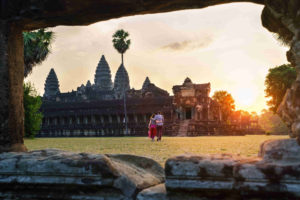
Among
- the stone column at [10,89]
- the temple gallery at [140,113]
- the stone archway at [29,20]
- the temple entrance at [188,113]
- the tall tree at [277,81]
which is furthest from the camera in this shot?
the temple entrance at [188,113]

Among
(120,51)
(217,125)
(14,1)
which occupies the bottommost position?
(217,125)

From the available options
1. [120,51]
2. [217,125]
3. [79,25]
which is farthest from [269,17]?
[120,51]

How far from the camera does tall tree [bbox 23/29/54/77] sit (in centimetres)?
2216

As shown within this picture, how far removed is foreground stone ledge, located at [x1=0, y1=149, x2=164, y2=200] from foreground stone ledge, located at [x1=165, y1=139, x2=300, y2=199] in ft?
1.37

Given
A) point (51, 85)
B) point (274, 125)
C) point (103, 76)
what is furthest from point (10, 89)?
point (274, 125)

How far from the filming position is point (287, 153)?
2084 mm

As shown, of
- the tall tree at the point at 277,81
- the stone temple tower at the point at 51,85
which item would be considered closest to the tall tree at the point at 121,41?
the tall tree at the point at 277,81

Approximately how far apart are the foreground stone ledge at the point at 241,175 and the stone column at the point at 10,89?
6.18ft

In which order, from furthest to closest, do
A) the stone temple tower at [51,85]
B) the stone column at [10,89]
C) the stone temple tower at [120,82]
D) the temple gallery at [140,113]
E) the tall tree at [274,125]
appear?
the stone temple tower at [51,85], the stone temple tower at [120,82], the tall tree at [274,125], the temple gallery at [140,113], the stone column at [10,89]

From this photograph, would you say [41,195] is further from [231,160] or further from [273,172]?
[273,172]

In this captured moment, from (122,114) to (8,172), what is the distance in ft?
119

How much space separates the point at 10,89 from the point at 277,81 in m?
30.1

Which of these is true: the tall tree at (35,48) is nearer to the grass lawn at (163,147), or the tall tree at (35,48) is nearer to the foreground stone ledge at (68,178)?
the grass lawn at (163,147)

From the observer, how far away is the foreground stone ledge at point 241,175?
194 cm
